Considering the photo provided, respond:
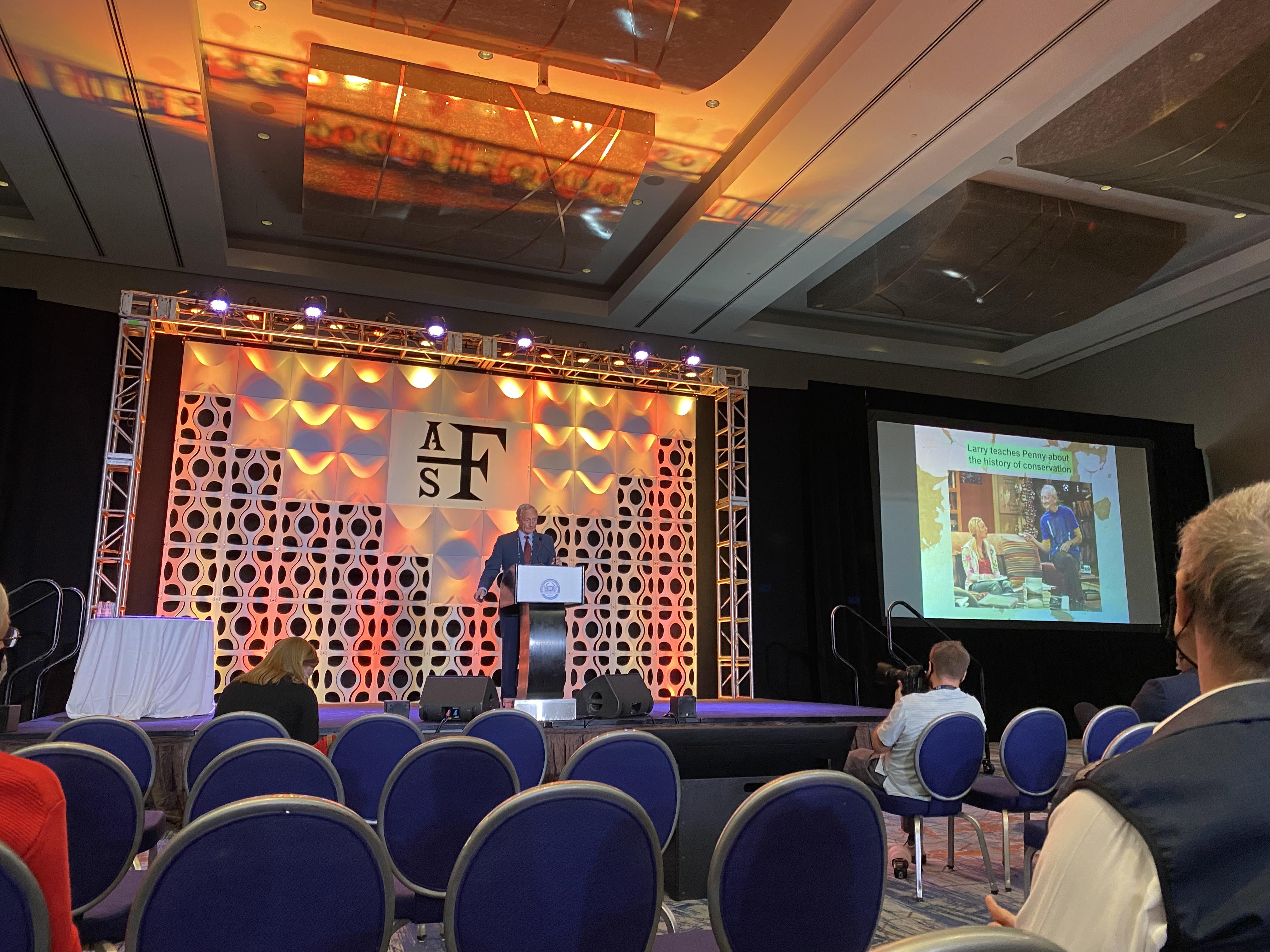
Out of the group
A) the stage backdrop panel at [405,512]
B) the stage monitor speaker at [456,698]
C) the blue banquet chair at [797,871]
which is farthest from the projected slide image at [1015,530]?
the blue banquet chair at [797,871]

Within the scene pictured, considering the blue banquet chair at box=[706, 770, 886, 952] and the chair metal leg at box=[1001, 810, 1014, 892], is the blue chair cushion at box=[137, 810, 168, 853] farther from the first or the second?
the chair metal leg at box=[1001, 810, 1014, 892]

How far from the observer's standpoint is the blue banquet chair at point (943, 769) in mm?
4016

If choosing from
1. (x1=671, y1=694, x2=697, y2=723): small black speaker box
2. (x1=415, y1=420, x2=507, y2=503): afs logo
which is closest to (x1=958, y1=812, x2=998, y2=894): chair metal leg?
(x1=671, y1=694, x2=697, y2=723): small black speaker box

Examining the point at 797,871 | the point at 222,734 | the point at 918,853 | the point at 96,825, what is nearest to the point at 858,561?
the point at 918,853

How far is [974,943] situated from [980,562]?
972 centimetres

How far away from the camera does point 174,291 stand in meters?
8.64

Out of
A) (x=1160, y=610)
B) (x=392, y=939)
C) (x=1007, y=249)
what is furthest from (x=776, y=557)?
(x=392, y=939)

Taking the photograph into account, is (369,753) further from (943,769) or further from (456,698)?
(943,769)

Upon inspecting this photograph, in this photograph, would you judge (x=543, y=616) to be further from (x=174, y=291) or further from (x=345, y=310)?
(x=174, y=291)

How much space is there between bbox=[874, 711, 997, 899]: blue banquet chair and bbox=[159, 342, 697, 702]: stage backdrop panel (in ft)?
17.3

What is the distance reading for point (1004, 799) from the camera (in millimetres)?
4312

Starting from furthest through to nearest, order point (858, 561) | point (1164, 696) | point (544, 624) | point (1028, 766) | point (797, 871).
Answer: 1. point (858, 561)
2. point (544, 624)
3. point (1164, 696)
4. point (1028, 766)
5. point (797, 871)

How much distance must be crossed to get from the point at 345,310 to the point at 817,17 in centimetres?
562

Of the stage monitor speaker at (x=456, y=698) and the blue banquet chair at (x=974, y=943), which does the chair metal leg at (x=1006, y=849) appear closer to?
the stage monitor speaker at (x=456, y=698)
